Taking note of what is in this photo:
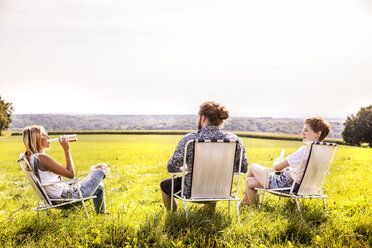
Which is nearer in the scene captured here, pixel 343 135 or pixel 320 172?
pixel 320 172

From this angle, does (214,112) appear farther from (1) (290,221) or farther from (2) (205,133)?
(1) (290,221)

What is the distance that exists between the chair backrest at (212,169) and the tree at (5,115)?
267ft

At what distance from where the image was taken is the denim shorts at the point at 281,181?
231 inches

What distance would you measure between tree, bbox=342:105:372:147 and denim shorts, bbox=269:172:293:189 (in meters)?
73.8

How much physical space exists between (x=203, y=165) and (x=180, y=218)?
81 cm

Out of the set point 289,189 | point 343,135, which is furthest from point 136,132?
point 289,189

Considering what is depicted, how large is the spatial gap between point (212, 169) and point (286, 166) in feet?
4.98

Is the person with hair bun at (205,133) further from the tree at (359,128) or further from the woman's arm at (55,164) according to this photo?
the tree at (359,128)

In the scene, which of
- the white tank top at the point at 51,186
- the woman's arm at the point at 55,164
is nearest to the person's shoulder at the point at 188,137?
the woman's arm at the point at 55,164

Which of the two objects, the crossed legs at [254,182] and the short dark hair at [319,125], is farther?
the crossed legs at [254,182]

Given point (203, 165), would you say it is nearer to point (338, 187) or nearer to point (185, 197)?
point (185, 197)

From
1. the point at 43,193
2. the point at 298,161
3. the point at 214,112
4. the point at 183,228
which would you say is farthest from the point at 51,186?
the point at 298,161

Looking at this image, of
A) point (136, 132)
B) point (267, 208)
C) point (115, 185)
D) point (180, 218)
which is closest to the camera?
point (180, 218)

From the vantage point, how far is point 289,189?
5824 millimetres
